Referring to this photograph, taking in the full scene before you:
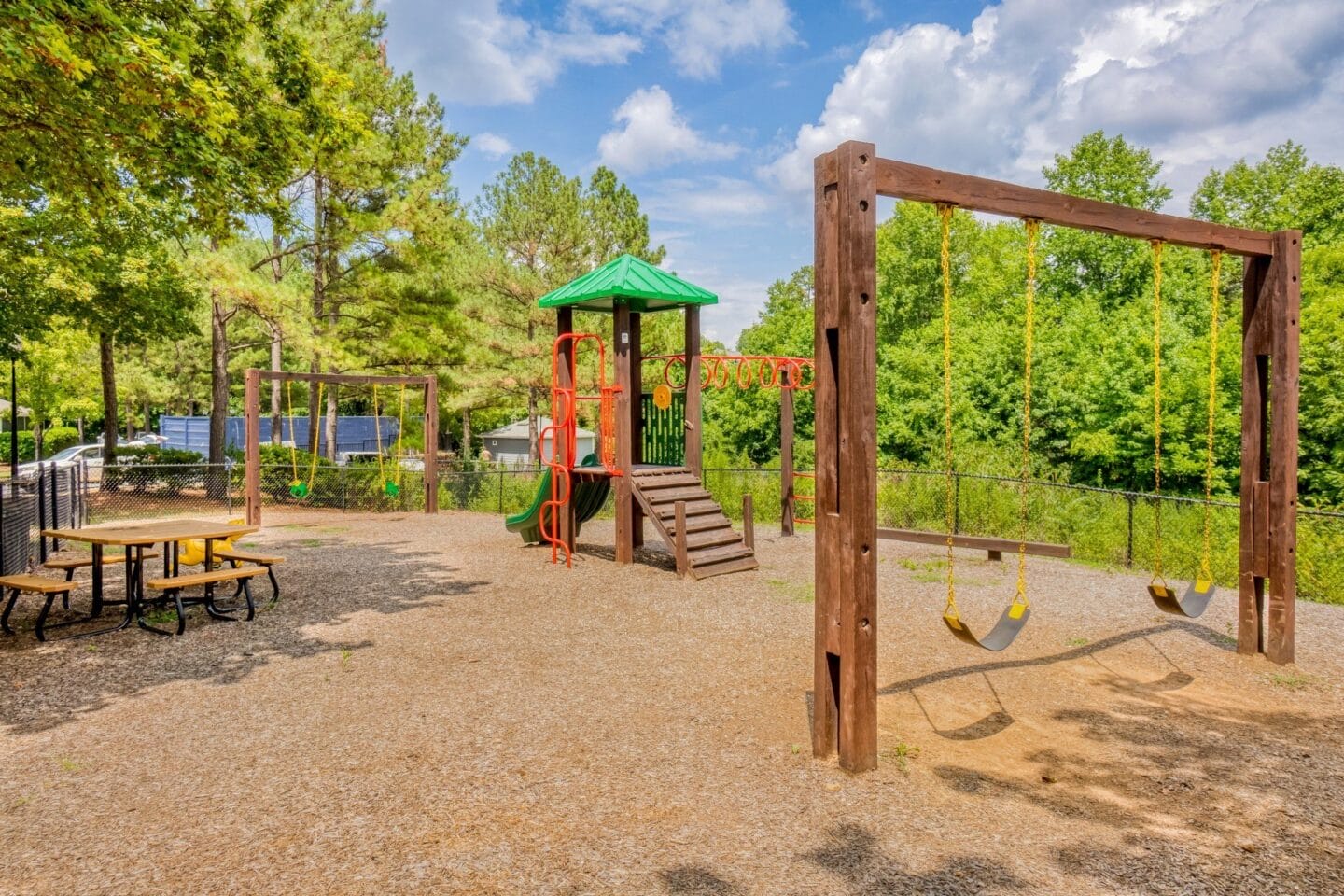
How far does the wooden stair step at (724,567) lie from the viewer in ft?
31.0

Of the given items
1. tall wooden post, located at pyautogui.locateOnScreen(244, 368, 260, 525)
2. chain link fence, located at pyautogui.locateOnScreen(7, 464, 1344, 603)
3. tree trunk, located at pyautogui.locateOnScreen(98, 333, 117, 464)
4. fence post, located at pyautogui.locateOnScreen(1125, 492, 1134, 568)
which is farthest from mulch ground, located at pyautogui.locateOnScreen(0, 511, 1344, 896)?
tree trunk, located at pyautogui.locateOnScreen(98, 333, 117, 464)

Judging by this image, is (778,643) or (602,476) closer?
(778,643)

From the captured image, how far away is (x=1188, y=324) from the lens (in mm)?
24172

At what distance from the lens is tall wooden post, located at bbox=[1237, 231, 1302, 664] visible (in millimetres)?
5977

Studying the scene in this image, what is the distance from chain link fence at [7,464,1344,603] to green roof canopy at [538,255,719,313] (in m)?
4.84

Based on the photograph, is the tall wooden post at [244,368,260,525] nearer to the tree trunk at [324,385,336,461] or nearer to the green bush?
the tree trunk at [324,385,336,461]

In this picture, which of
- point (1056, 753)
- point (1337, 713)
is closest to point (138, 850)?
point (1056, 753)

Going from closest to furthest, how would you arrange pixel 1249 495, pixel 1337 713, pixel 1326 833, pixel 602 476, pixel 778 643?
pixel 1326 833, pixel 1337 713, pixel 1249 495, pixel 778 643, pixel 602 476

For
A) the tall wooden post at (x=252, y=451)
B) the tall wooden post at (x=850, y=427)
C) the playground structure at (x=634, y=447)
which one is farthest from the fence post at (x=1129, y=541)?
the tall wooden post at (x=252, y=451)

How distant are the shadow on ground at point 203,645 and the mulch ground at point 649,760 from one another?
0.12 feet

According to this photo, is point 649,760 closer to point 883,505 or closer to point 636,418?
point 636,418

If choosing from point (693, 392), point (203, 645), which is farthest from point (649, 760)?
point (693, 392)

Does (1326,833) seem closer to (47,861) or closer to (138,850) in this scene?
(138,850)

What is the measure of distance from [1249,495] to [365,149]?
1697 centimetres
